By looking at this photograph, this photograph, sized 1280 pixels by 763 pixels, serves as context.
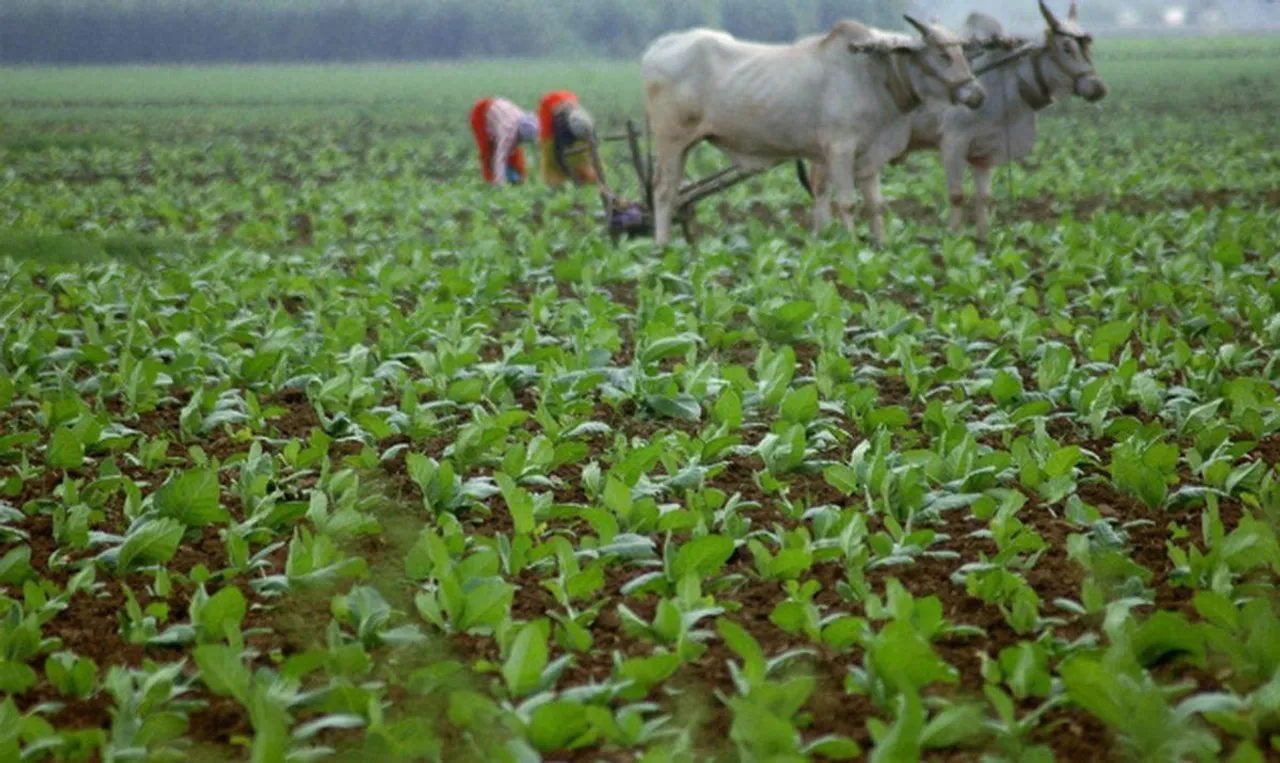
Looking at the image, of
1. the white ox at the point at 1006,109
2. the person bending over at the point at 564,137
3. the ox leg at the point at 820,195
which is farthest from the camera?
the person bending over at the point at 564,137

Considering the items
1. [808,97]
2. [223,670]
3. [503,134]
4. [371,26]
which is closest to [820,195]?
[808,97]

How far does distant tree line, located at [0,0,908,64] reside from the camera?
43.2 feet

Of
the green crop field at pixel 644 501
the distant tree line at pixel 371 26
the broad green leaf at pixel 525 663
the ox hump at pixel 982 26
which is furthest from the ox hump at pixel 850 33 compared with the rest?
the broad green leaf at pixel 525 663

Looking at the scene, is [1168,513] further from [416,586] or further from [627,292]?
[627,292]

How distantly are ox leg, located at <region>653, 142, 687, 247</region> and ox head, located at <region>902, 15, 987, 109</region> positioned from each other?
5.60ft

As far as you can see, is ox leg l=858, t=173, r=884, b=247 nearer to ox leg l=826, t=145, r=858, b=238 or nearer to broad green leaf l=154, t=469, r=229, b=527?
ox leg l=826, t=145, r=858, b=238

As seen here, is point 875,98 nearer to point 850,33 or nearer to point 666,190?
point 850,33

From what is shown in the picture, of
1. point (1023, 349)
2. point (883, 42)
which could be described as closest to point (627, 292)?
point (883, 42)

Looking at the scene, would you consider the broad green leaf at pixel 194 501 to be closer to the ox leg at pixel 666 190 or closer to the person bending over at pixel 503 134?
the ox leg at pixel 666 190

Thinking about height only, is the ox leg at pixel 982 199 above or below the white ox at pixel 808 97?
below

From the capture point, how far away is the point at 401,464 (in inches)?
191

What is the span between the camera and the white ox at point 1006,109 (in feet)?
32.6

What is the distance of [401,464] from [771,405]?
4.18ft

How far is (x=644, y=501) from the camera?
4.02 meters
